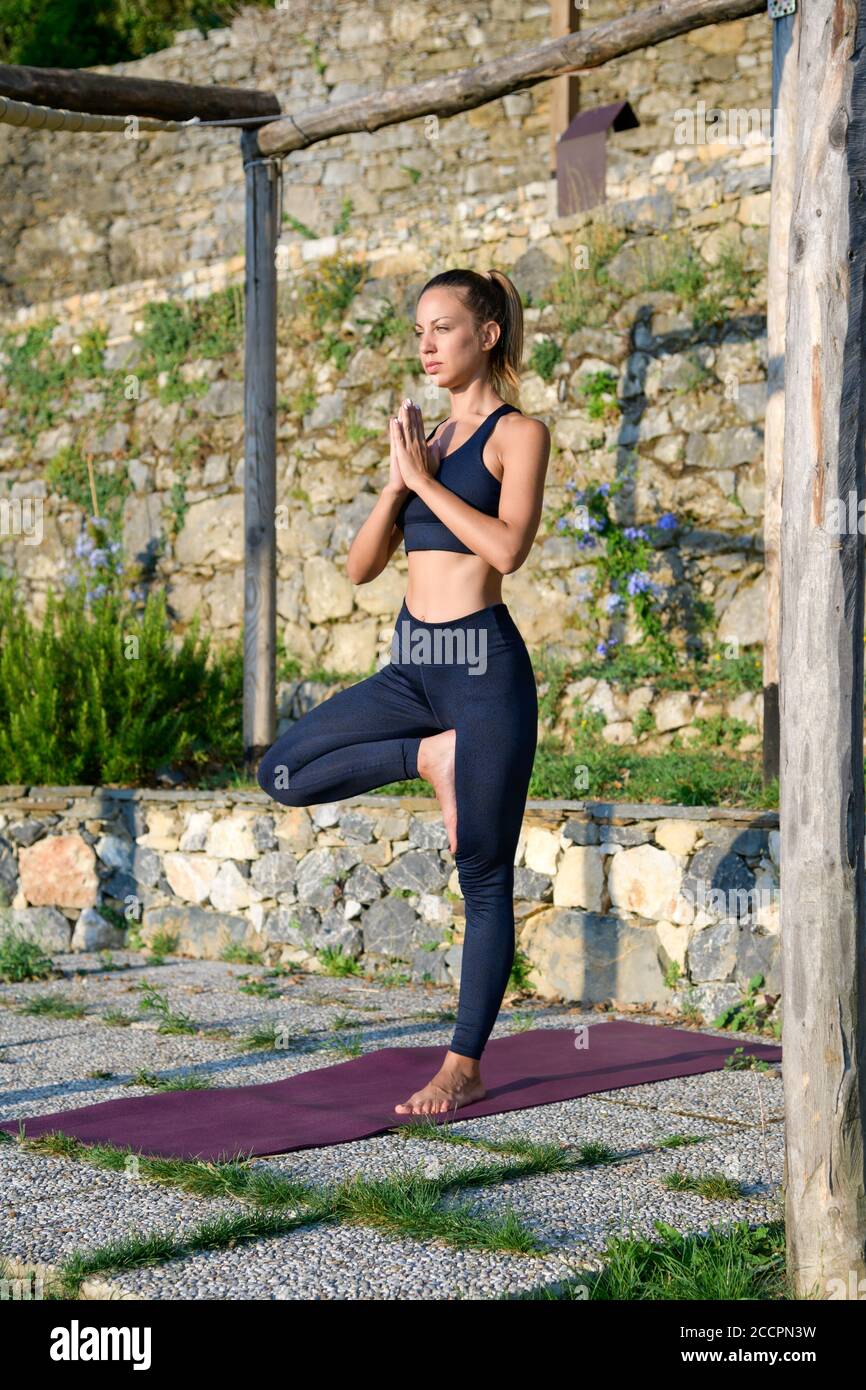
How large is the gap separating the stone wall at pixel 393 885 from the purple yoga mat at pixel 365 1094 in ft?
1.51

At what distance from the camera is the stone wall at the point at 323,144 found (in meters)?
12.3

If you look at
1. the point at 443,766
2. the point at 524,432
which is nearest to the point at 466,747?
the point at 443,766

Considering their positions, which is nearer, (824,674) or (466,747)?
(824,674)

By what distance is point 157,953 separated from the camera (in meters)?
6.83

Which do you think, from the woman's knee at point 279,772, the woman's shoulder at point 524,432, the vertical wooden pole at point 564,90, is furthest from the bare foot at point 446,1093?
the vertical wooden pole at point 564,90

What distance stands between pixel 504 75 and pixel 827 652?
439cm

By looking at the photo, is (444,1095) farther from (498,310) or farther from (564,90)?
(564,90)

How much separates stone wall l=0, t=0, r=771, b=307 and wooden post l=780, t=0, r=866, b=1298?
387 inches

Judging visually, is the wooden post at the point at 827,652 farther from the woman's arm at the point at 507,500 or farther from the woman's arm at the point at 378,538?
the woman's arm at the point at 378,538

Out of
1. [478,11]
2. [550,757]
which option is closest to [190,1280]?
[550,757]

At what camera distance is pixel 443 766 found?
3764 mm

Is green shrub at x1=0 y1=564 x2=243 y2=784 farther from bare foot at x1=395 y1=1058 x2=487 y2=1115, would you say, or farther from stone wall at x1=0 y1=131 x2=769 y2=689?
bare foot at x1=395 y1=1058 x2=487 y2=1115
